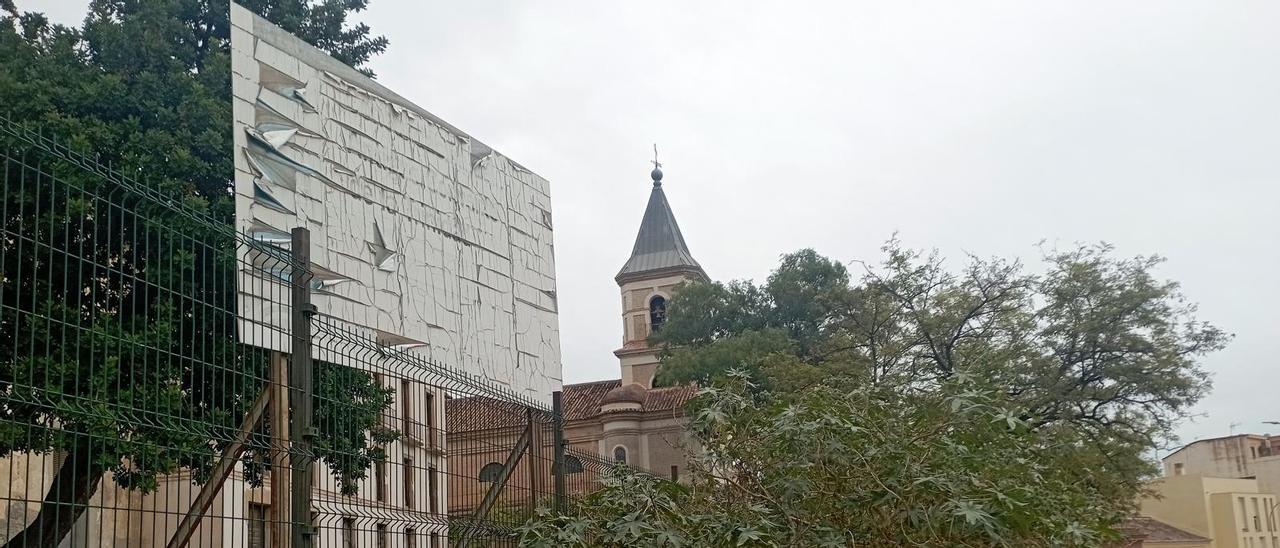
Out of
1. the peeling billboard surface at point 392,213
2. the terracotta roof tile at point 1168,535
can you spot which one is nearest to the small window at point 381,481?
the peeling billboard surface at point 392,213

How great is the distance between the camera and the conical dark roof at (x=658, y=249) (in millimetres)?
56344

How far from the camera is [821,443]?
8.05 meters

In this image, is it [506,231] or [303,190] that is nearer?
[303,190]

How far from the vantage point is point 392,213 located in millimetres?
9523

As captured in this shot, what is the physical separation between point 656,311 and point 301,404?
164ft

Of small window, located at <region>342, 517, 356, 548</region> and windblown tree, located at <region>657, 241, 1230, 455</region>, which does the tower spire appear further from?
small window, located at <region>342, 517, 356, 548</region>

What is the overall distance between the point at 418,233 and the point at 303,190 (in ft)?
4.79

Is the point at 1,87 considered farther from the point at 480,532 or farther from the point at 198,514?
the point at 198,514

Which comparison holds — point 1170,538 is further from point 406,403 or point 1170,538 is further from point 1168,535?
point 406,403

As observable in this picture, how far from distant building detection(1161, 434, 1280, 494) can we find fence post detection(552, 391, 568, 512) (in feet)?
199

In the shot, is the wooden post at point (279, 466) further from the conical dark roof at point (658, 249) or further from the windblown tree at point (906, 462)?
the conical dark roof at point (658, 249)

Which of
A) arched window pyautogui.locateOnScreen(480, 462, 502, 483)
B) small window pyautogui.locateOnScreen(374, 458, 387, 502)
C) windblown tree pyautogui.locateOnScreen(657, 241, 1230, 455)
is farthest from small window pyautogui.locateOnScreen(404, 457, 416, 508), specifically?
windblown tree pyautogui.locateOnScreen(657, 241, 1230, 455)

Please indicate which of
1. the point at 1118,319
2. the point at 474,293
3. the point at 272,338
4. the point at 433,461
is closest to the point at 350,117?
the point at 474,293

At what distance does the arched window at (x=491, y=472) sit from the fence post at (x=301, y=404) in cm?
229
